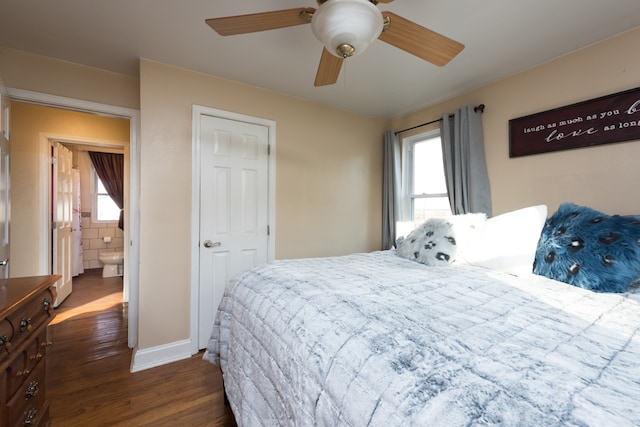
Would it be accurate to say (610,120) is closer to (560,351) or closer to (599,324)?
(599,324)

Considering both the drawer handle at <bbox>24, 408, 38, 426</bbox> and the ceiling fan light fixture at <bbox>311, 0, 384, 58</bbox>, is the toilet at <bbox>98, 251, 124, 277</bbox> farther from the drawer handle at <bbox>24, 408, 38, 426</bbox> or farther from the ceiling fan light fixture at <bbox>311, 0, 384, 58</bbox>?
the ceiling fan light fixture at <bbox>311, 0, 384, 58</bbox>

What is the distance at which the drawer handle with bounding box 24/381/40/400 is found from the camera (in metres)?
1.15

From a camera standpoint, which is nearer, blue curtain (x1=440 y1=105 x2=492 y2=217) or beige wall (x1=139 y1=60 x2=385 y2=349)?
beige wall (x1=139 y1=60 x2=385 y2=349)

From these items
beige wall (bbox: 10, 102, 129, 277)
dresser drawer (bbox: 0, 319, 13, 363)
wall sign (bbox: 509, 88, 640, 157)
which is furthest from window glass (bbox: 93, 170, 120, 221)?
wall sign (bbox: 509, 88, 640, 157)

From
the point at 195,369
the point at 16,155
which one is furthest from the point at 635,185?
the point at 16,155

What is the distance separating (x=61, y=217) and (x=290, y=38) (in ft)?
12.0

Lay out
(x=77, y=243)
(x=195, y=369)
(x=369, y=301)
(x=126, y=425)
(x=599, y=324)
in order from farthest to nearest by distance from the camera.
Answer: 1. (x=77, y=243)
2. (x=195, y=369)
3. (x=126, y=425)
4. (x=369, y=301)
5. (x=599, y=324)

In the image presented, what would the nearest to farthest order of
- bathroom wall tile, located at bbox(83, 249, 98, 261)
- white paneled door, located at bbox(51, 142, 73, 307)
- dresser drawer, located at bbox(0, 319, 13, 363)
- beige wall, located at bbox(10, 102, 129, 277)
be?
1. dresser drawer, located at bbox(0, 319, 13, 363)
2. beige wall, located at bbox(10, 102, 129, 277)
3. white paneled door, located at bbox(51, 142, 73, 307)
4. bathroom wall tile, located at bbox(83, 249, 98, 261)

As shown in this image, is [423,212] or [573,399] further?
[423,212]

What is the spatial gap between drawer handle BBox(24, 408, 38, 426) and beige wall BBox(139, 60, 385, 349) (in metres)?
0.92

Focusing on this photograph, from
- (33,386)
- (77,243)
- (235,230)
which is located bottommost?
(33,386)

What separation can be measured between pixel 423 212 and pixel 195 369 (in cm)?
274

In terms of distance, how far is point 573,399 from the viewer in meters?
0.49

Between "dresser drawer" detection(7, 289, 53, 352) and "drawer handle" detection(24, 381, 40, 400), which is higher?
"dresser drawer" detection(7, 289, 53, 352)
